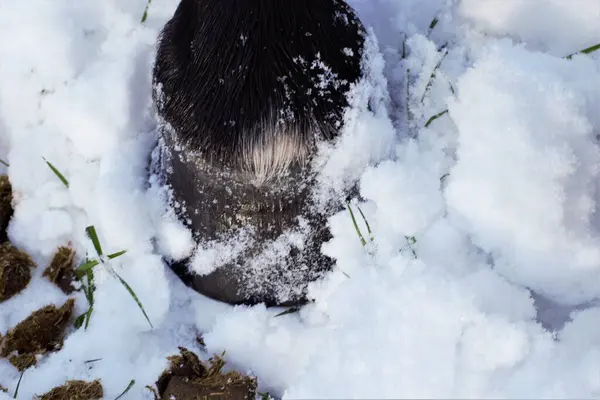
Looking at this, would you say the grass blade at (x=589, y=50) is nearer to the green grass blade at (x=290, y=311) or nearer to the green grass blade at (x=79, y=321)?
the green grass blade at (x=290, y=311)

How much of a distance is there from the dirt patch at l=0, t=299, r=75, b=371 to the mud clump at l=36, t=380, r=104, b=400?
3.1 inches

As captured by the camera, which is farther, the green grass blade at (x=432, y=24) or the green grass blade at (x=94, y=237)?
the green grass blade at (x=432, y=24)

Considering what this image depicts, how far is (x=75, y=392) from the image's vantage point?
106 centimetres

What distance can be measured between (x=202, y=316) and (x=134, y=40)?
1.73 feet

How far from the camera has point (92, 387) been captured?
1066 millimetres

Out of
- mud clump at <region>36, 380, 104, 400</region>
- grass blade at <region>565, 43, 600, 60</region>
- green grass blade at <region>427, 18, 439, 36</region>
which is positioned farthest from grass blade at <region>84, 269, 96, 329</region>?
grass blade at <region>565, 43, 600, 60</region>

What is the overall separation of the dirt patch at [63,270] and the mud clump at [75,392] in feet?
0.60

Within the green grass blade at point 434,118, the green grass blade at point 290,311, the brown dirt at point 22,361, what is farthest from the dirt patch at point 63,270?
the green grass blade at point 434,118

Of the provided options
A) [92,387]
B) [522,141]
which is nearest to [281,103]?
[522,141]

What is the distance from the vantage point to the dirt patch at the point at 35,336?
1.11 metres

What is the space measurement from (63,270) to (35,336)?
0.13 m

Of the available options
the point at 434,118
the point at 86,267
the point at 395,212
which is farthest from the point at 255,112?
the point at 86,267

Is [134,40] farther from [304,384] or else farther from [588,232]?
[588,232]

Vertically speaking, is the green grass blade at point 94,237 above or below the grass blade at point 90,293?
above
